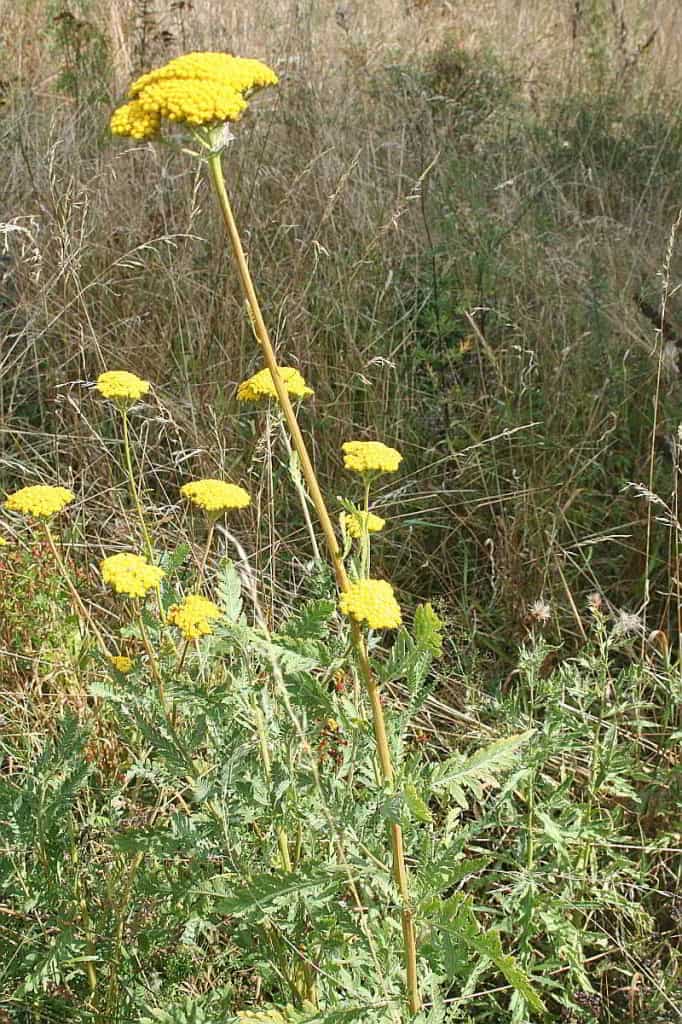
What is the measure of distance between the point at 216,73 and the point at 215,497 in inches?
25.6

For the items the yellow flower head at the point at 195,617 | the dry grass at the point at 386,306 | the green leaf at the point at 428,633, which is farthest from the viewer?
the dry grass at the point at 386,306

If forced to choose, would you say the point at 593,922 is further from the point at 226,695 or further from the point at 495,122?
the point at 495,122

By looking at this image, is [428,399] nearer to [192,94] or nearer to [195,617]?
[195,617]

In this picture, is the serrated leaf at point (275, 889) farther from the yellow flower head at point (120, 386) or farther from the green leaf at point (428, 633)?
the yellow flower head at point (120, 386)

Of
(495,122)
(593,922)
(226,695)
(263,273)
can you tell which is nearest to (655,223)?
(495,122)

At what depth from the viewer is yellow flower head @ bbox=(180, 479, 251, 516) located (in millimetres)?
1513

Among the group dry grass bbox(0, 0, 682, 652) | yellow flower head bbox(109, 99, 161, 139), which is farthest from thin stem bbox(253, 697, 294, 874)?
dry grass bbox(0, 0, 682, 652)

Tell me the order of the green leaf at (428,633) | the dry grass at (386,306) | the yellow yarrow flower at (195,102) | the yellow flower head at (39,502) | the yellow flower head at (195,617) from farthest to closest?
the dry grass at (386,306), the yellow flower head at (39,502), the yellow flower head at (195,617), the green leaf at (428,633), the yellow yarrow flower at (195,102)

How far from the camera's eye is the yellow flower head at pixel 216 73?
3.51 feet

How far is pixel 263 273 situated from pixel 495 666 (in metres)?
1.59

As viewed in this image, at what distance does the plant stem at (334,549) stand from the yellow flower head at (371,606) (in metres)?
0.02

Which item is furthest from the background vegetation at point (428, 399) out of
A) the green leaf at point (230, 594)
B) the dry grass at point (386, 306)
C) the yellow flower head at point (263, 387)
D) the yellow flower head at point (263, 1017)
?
the yellow flower head at point (263, 387)

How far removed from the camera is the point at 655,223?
3.70m

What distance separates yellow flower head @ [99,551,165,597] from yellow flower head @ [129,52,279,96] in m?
0.63
